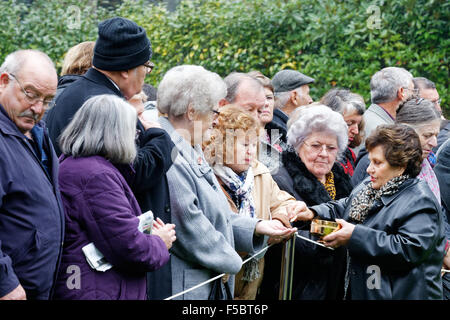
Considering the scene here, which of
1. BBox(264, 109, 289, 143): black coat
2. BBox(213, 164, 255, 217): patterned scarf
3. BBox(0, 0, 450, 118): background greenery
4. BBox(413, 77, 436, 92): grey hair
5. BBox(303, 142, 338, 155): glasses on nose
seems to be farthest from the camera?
BBox(0, 0, 450, 118): background greenery

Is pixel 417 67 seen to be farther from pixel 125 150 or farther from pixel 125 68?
pixel 125 150

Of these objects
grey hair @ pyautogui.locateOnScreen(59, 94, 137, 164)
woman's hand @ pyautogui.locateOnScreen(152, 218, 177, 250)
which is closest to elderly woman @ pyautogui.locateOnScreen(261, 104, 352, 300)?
woman's hand @ pyautogui.locateOnScreen(152, 218, 177, 250)

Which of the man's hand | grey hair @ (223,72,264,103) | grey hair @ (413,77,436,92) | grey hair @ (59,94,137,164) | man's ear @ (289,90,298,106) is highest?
grey hair @ (59,94,137,164)

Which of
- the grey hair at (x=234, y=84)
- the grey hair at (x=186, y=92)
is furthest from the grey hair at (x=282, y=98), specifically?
the grey hair at (x=186, y=92)

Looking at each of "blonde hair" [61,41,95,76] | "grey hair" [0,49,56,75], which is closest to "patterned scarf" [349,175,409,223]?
"blonde hair" [61,41,95,76]

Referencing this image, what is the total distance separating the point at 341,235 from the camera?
14.3 ft

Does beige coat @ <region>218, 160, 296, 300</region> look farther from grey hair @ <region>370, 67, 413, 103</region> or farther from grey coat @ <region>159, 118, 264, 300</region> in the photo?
grey hair @ <region>370, 67, 413, 103</region>

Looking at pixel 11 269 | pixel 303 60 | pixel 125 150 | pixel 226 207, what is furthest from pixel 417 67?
pixel 11 269

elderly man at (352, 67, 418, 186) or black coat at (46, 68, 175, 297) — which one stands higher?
black coat at (46, 68, 175, 297)

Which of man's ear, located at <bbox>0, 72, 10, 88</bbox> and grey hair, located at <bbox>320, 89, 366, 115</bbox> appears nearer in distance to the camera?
man's ear, located at <bbox>0, 72, 10, 88</bbox>

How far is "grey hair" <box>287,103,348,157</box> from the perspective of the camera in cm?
511

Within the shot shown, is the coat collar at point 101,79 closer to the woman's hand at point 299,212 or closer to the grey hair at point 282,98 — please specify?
the woman's hand at point 299,212

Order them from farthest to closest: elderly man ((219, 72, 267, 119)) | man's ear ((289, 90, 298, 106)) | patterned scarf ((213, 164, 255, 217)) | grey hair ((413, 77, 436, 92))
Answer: grey hair ((413, 77, 436, 92)) → man's ear ((289, 90, 298, 106)) → elderly man ((219, 72, 267, 119)) → patterned scarf ((213, 164, 255, 217))

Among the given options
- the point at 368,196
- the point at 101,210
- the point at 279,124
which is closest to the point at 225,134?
the point at 368,196
